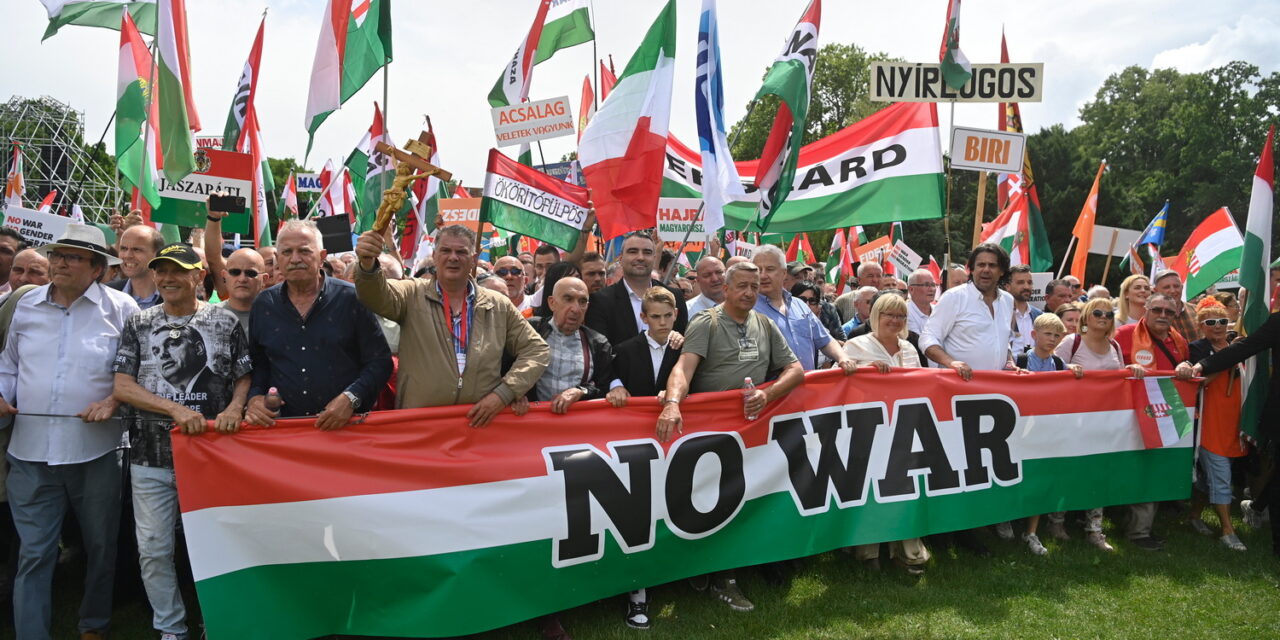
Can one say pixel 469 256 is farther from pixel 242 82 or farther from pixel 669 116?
pixel 242 82

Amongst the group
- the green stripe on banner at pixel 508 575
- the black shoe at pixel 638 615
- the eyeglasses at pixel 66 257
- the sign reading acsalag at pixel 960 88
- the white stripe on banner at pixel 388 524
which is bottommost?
the black shoe at pixel 638 615

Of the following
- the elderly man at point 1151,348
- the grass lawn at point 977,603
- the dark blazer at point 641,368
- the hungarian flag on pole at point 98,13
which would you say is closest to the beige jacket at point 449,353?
the dark blazer at point 641,368

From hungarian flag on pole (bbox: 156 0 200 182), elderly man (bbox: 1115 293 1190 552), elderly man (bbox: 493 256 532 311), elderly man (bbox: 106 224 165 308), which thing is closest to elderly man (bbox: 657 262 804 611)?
elderly man (bbox: 493 256 532 311)

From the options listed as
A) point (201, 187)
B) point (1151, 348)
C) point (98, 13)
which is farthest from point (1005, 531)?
point (98, 13)

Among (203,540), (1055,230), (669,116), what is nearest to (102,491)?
(203,540)

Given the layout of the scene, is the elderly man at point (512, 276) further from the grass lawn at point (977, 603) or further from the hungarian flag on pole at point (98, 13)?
the hungarian flag on pole at point (98, 13)

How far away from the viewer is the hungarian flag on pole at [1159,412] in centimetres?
653

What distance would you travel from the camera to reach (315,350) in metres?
4.23

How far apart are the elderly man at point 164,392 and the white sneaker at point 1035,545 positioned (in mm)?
5436

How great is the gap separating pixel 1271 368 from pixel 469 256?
623cm

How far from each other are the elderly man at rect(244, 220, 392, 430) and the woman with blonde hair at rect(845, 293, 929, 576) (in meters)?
3.22

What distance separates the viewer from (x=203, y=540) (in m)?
4.02

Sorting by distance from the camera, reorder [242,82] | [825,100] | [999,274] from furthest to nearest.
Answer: [825,100]
[242,82]
[999,274]

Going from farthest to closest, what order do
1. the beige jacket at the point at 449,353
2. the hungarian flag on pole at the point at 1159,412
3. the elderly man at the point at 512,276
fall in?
the elderly man at the point at 512,276 < the hungarian flag on pole at the point at 1159,412 < the beige jacket at the point at 449,353
